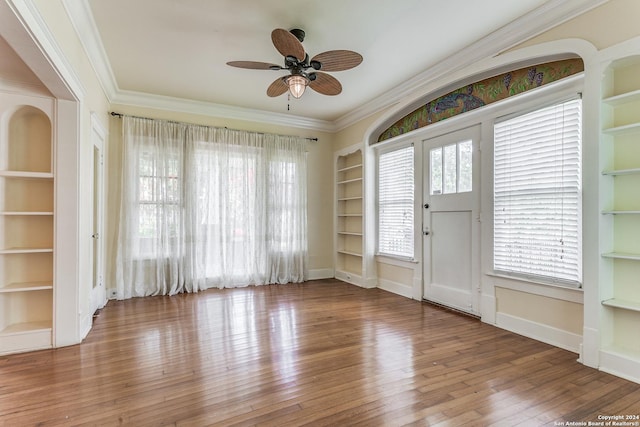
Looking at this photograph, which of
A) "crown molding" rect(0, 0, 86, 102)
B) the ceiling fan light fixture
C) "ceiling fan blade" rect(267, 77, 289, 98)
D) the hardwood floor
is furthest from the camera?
"ceiling fan blade" rect(267, 77, 289, 98)

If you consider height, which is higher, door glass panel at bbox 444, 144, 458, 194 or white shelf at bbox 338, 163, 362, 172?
white shelf at bbox 338, 163, 362, 172

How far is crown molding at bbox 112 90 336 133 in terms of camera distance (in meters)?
4.74

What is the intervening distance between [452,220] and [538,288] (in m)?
1.26

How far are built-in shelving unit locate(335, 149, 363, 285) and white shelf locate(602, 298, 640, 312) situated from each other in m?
3.43

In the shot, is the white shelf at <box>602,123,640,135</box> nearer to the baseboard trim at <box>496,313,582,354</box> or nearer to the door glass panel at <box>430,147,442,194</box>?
the baseboard trim at <box>496,313,582,354</box>

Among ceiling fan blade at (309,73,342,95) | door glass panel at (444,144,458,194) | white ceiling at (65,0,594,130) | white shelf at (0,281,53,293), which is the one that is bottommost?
white shelf at (0,281,53,293)

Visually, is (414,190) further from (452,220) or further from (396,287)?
(396,287)

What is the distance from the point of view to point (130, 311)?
13.1 feet

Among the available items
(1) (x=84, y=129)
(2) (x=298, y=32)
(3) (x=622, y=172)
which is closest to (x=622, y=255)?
(3) (x=622, y=172)

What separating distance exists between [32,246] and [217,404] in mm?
2488

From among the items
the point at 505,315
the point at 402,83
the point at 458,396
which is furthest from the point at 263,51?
the point at 505,315

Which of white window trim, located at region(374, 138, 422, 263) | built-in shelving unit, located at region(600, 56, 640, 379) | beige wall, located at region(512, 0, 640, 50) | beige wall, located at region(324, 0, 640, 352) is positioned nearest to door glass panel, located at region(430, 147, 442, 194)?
white window trim, located at region(374, 138, 422, 263)

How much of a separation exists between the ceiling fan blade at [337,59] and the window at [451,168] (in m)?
1.84

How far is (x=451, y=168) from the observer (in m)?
4.13
